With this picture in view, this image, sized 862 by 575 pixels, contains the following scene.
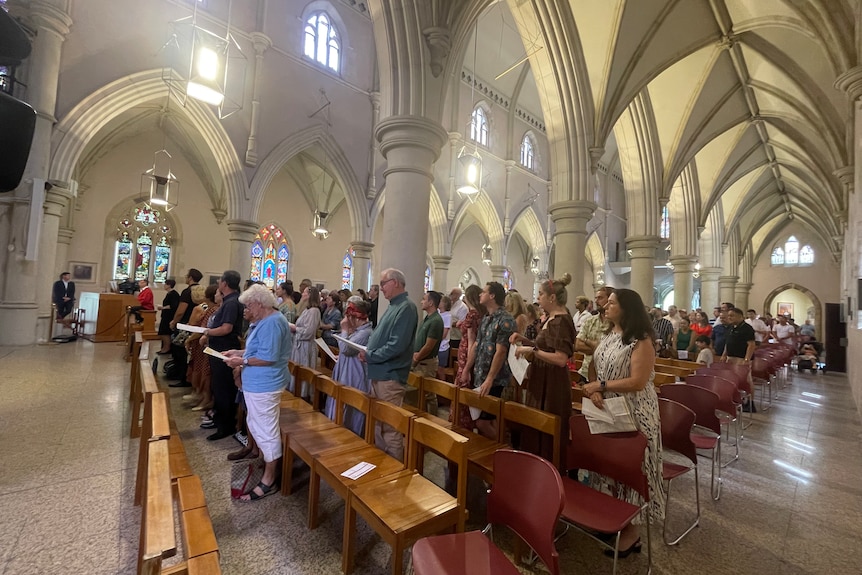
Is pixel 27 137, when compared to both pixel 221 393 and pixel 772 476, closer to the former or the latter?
pixel 221 393

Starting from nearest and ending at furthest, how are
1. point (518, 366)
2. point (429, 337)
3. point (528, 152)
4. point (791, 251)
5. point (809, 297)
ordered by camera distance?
point (518, 366), point (429, 337), point (528, 152), point (809, 297), point (791, 251)

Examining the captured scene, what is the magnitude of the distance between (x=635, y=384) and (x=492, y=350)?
3.79 feet

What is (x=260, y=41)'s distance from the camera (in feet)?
35.9

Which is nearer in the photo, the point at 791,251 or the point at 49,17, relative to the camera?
the point at 49,17

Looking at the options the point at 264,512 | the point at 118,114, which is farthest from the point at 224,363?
the point at 118,114

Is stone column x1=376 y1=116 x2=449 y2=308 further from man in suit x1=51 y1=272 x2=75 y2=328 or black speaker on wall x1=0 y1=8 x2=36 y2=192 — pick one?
man in suit x1=51 y1=272 x2=75 y2=328

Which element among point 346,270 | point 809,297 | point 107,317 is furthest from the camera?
point 809,297

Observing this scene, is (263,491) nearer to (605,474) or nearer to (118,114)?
(605,474)

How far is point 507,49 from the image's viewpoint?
1611 cm

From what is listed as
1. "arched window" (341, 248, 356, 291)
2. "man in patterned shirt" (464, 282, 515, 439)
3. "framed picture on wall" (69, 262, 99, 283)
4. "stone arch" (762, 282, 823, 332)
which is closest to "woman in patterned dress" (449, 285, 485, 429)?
"man in patterned shirt" (464, 282, 515, 439)

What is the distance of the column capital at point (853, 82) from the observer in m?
5.03

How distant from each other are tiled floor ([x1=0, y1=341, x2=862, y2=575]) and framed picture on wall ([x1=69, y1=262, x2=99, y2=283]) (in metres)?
9.20

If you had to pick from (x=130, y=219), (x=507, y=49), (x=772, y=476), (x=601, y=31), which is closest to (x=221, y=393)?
(x=772, y=476)

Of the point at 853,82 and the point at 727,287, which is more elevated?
the point at 853,82
